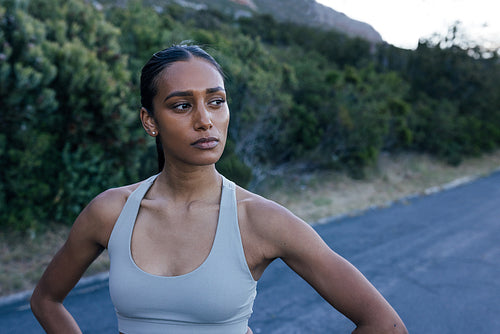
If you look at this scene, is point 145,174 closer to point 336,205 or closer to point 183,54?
point 336,205

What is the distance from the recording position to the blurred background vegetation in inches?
208

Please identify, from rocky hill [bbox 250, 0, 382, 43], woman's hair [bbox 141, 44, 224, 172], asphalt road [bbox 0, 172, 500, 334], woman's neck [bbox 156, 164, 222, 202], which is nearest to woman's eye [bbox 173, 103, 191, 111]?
woman's hair [bbox 141, 44, 224, 172]

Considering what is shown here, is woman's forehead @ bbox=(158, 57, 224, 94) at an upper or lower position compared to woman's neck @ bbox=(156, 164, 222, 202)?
upper

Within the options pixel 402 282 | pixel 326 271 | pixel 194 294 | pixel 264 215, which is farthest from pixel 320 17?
pixel 194 294

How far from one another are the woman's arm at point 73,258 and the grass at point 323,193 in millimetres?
3418

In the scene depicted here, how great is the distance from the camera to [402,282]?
541 cm

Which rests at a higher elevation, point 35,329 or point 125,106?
point 125,106

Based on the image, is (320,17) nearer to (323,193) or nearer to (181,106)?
(323,193)

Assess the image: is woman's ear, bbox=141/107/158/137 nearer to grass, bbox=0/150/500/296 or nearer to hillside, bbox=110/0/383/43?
grass, bbox=0/150/500/296

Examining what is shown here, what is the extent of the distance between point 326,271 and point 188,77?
81 centimetres

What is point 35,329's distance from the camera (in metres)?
3.90

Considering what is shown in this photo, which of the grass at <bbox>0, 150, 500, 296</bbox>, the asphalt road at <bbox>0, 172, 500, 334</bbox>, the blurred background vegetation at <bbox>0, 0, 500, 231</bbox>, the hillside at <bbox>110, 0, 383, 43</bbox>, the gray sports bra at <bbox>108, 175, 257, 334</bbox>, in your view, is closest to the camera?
the gray sports bra at <bbox>108, 175, 257, 334</bbox>

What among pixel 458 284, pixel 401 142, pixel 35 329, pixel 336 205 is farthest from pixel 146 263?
pixel 401 142

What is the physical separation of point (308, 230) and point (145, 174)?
5709mm
